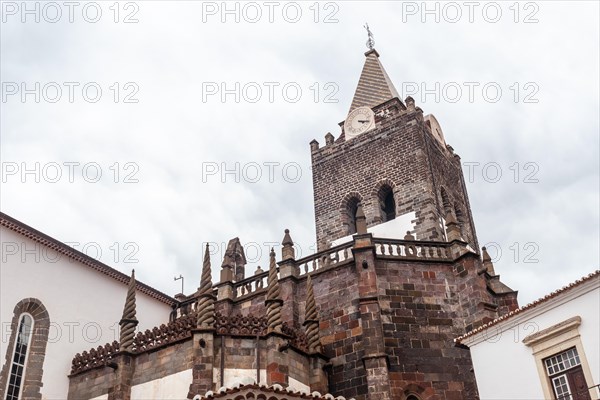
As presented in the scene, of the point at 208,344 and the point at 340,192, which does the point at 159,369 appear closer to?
the point at 208,344

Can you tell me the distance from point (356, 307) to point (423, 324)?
84.9 inches

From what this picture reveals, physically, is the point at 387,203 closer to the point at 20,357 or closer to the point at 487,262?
the point at 487,262

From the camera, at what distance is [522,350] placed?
1623cm

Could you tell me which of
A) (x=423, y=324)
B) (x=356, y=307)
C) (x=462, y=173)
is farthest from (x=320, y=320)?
(x=462, y=173)

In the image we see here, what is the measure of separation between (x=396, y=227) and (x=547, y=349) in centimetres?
1315

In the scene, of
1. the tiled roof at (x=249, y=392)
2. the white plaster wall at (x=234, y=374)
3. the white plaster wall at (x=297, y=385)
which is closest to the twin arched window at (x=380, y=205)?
the white plaster wall at (x=297, y=385)

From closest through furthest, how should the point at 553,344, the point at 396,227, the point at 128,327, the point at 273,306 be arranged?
the point at 553,344
the point at 273,306
the point at 128,327
the point at 396,227

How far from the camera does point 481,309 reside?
20828mm

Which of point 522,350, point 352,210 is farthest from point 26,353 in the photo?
point 352,210

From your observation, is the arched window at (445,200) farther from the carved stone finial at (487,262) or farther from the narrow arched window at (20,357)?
the narrow arched window at (20,357)

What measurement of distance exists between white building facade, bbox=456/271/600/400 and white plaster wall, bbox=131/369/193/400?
7.67m

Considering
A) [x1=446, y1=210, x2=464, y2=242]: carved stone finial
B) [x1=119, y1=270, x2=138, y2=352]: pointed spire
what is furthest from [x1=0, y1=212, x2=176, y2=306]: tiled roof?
[x1=446, y1=210, x2=464, y2=242]: carved stone finial

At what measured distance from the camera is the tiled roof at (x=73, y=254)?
19.9 m

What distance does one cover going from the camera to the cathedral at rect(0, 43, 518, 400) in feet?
60.3
